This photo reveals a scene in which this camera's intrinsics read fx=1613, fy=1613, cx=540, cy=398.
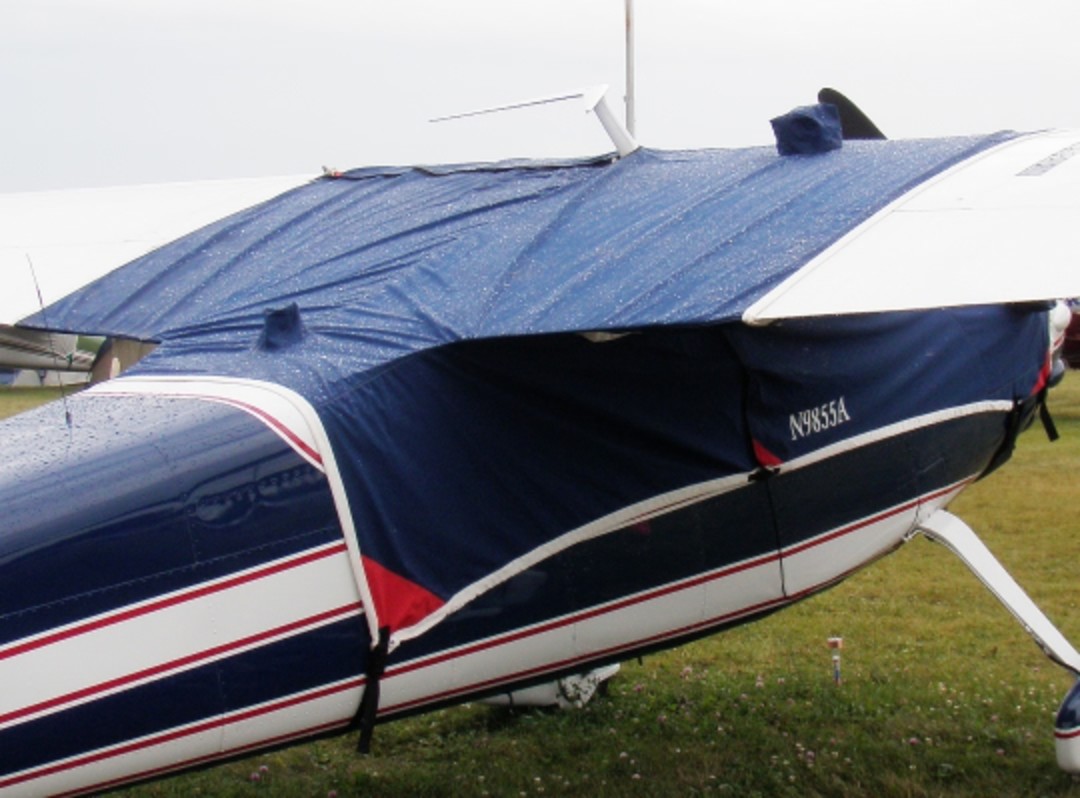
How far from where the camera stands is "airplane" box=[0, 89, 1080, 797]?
4.04m

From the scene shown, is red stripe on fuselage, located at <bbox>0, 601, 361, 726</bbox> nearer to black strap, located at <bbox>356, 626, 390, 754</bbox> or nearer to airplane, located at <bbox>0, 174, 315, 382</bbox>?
black strap, located at <bbox>356, 626, 390, 754</bbox>

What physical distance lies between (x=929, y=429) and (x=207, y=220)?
117 inches

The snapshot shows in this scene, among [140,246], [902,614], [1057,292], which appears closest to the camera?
[1057,292]

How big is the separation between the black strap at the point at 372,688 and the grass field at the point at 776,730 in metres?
1.46

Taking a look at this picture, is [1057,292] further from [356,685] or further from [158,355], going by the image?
[158,355]

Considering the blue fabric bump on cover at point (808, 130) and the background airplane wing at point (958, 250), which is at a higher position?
the blue fabric bump on cover at point (808, 130)

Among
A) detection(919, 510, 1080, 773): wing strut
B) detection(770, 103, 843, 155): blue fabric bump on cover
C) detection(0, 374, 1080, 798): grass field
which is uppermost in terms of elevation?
detection(770, 103, 843, 155): blue fabric bump on cover

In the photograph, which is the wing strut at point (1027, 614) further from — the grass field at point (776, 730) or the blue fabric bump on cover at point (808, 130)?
the blue fabric bump on cover at point (808, 130)

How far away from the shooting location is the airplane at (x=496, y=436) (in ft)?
13.3

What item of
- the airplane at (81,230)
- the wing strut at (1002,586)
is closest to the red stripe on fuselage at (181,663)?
the airplane at (81,230)

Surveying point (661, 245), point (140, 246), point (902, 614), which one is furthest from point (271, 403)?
point (902, 614)

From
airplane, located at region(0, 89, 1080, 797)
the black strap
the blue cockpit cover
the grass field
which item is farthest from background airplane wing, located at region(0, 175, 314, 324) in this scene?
the black strap

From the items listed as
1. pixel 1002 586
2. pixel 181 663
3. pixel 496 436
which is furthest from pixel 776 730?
pixel 181 663

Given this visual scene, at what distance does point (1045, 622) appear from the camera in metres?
5.95
